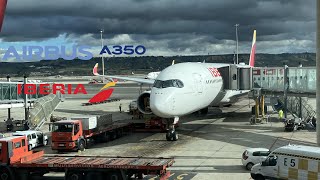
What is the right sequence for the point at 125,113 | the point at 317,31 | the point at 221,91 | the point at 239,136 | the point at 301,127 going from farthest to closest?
the point at 125,113 → the point at 221,91 → the point at 301,127 → the point at 239,136 → the point at 317,31

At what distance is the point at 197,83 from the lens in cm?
3609

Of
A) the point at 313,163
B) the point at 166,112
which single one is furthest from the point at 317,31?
the point at 166,112

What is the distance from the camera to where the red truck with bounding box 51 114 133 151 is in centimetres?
3106

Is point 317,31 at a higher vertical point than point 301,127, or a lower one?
higher

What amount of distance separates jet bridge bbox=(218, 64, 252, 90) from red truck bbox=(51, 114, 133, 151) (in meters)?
12.8

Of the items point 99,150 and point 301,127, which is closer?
point 99,150

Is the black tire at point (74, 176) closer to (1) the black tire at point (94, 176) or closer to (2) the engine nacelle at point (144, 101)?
(1) the black tire at point (94, 176)

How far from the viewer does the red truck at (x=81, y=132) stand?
31.1 meters

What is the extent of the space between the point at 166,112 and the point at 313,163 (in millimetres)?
14419

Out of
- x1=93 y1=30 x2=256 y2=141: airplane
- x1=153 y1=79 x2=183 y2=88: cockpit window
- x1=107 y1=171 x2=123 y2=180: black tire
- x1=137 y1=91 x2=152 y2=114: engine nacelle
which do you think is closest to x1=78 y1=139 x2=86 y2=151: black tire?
x1=93 y1=30 x2=256 y2=141: airplane

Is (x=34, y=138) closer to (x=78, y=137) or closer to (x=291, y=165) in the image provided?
(x=78, y=137)

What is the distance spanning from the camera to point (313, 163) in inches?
743

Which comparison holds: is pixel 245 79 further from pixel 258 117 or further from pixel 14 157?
pixel 14 157

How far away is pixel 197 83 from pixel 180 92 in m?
Result: 3.57
